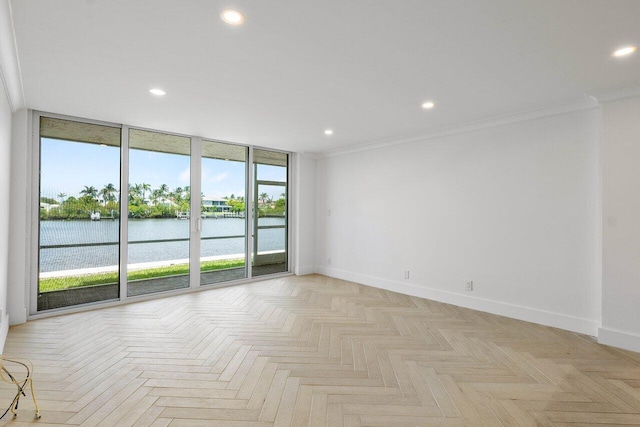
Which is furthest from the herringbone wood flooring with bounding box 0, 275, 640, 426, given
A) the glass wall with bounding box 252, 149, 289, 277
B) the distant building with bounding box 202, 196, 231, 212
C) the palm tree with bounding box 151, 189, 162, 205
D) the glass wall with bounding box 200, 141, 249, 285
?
the glass wall with bounding box 252, 149, 289, 277

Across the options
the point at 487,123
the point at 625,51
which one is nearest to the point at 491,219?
the point at 487,123

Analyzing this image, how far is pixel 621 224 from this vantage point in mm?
3209

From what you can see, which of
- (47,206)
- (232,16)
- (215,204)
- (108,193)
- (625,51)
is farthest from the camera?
(215,204)

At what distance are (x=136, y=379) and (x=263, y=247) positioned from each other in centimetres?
396

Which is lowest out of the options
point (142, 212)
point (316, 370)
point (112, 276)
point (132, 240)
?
point (316, 370)

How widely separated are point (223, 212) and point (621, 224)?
533 centimetres

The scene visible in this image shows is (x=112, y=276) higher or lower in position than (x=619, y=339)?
higher

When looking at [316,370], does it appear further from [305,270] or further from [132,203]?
[305,270]

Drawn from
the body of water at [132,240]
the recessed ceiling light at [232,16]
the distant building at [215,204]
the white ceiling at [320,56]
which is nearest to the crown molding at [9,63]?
the white ceiling at [320,56]

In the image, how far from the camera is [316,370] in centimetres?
271

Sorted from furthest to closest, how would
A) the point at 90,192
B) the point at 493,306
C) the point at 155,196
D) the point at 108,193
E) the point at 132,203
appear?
the point at 155,196, the point at 132,203, the point at 108,193, the point at 90,192, the point at 493,306

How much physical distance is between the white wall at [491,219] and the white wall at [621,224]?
0.60 ft

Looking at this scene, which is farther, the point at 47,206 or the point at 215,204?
the point at 215,204

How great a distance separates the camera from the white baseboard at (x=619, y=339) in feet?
10.2
